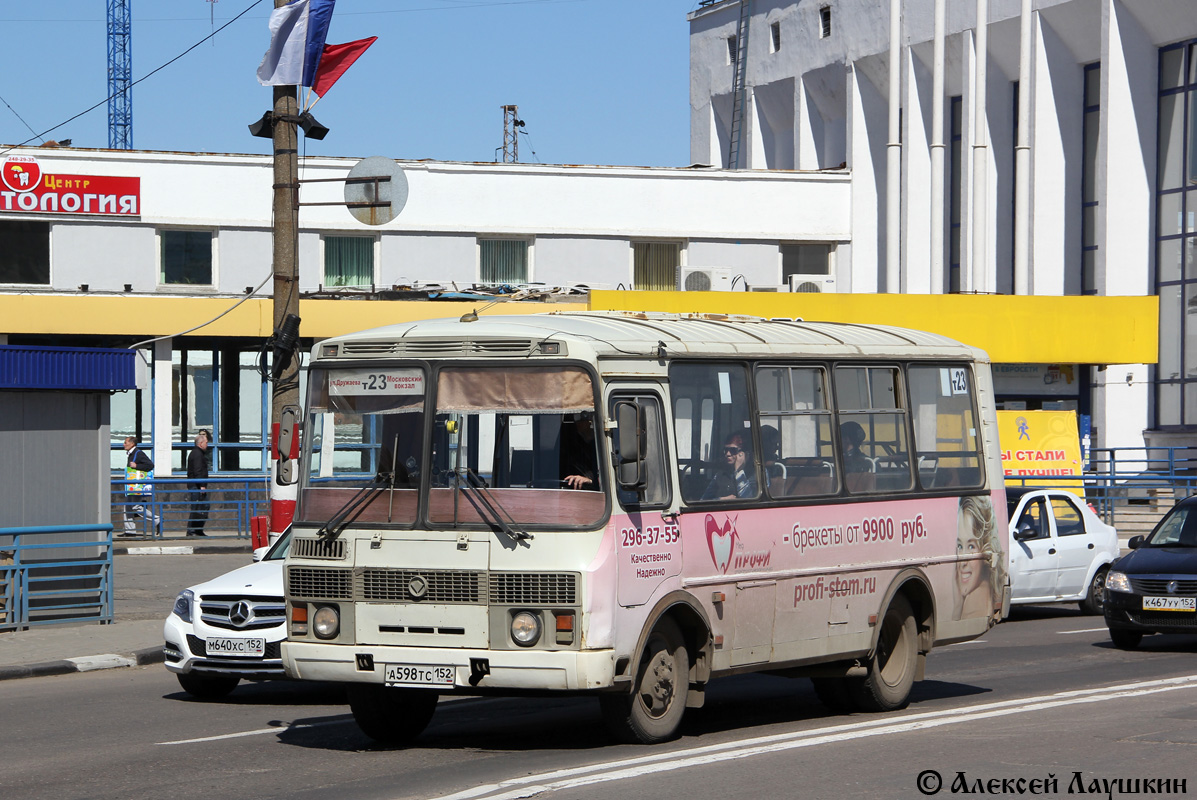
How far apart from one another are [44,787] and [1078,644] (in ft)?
37.0

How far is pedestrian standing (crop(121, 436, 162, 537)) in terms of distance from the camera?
2952 centimetres

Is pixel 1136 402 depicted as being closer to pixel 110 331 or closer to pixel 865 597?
pixel 110 331

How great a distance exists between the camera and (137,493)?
2958cm

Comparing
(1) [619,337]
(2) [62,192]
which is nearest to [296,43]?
(1) [619,337]

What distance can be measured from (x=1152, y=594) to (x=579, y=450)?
8.54 meters

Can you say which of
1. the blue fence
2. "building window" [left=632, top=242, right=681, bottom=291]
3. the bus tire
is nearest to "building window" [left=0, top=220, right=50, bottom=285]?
"building window" [left=632, top=242, right=681, bottom=291]

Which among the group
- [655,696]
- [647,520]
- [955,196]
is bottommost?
[655,696]

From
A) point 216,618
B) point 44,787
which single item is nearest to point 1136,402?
point 216,618

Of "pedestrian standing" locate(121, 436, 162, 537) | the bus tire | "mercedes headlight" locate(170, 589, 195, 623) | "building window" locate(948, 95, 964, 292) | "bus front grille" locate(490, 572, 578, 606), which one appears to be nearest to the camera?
"bus front grille" locate(490, 572, 578, 606)

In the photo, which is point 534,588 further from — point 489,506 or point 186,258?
point 186,258

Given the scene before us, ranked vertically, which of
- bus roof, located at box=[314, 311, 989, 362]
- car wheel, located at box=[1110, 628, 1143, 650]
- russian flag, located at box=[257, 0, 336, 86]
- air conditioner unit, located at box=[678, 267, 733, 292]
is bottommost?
car wheel, located at box=[1110, 628, 1143, 650]

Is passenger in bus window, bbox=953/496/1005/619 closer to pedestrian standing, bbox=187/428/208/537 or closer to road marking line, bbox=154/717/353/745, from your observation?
road marking line, bbox=154/717/353/745

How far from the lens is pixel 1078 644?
1664 centimetres

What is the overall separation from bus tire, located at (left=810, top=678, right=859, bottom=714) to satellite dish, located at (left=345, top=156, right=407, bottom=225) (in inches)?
358
